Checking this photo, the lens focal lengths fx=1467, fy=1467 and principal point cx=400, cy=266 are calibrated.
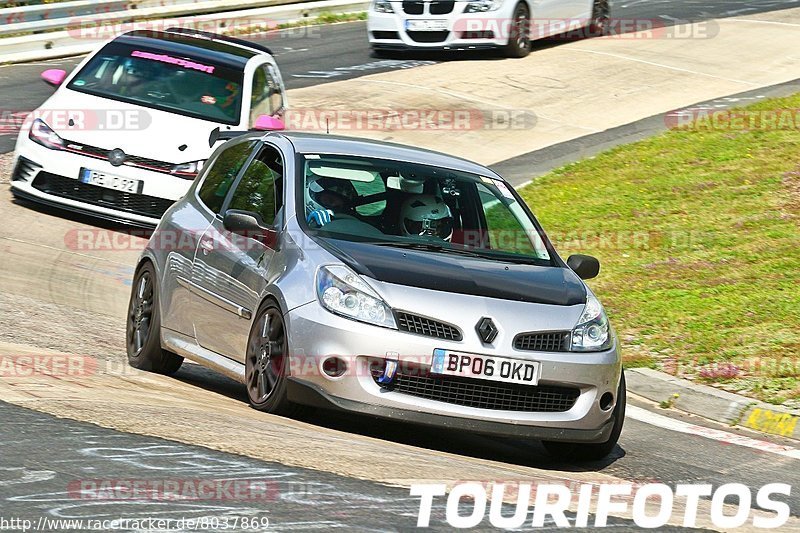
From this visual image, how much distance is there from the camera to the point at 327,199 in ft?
27.7

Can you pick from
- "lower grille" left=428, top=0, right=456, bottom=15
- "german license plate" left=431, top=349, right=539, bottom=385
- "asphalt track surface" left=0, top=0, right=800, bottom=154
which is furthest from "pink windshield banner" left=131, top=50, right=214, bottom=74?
"lower grille" left=428, top=0, right=456, bottom=15

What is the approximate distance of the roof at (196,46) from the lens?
15.6 meters

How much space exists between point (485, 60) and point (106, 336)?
15528 mm

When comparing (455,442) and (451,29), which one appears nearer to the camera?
(455,442)

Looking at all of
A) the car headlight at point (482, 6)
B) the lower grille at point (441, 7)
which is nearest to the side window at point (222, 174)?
the lower grille at point (441, 7)

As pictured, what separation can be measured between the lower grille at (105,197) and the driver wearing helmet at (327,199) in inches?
226

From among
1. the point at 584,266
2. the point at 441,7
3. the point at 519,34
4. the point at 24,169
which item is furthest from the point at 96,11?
the point at 584,266

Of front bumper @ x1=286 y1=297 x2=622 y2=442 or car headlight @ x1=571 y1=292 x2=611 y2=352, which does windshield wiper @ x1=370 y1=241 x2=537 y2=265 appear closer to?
car headlight @ x1=571 y1=292 x2=611 y2=352

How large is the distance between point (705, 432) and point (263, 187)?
3256 millimetres

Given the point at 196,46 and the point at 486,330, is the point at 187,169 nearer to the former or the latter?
the point at 196,46

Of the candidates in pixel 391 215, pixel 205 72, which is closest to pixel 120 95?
pixel 205 72

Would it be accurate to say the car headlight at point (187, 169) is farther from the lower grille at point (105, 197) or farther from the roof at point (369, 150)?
the roof at point (369, 150)

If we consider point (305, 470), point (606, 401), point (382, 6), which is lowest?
point (382, 6)

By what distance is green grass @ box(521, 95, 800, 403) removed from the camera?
11.0 meters
